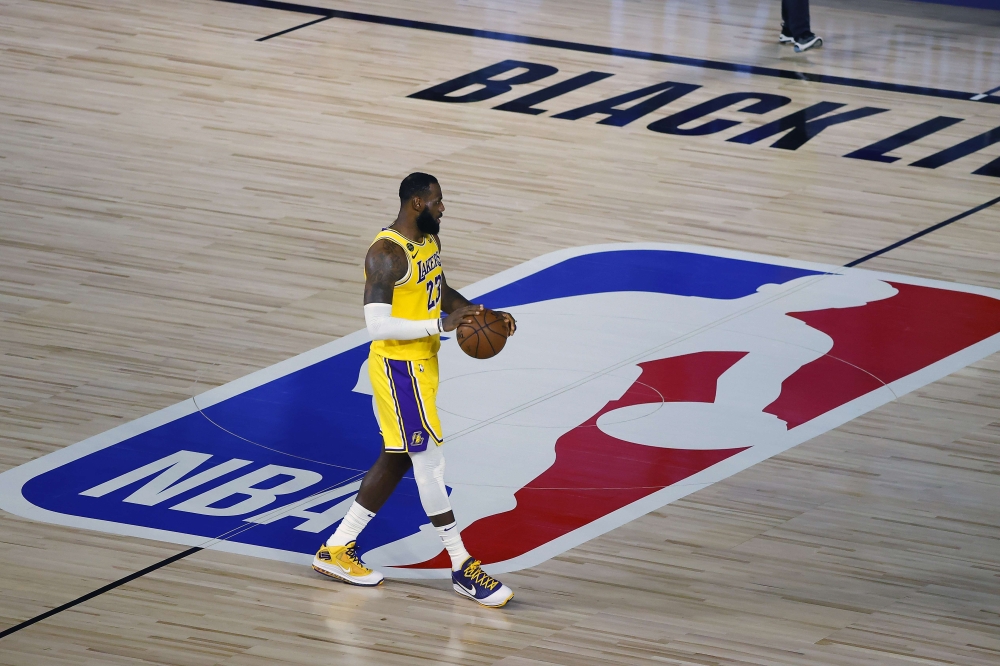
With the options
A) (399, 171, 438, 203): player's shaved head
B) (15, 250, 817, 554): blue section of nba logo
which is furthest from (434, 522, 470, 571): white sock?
(399, 171, 438, 203): player's shaved head

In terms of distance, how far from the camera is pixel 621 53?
536 inches

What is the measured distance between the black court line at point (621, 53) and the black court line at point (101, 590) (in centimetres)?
843

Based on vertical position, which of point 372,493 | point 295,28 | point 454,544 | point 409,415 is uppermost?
point 295,28

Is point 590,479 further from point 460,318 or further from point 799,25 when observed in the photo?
point 799,25

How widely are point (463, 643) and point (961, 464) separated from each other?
2686 millimetres

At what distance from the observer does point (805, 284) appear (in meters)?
8.84

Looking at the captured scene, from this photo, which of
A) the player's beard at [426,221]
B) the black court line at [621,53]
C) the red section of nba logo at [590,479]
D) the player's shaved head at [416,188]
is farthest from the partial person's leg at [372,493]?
the black court line at [621,53]

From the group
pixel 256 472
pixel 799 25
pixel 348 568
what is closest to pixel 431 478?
pixel 348 568

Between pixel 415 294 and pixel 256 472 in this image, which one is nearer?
pixel 415 294

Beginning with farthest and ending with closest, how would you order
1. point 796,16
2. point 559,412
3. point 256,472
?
point 796,16 < point 559,412 < point 256,472

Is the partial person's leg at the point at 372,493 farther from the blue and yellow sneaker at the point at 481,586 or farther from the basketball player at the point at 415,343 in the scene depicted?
the blue and yellow sneaker at the point at 481,586

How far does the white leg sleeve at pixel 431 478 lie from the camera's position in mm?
5422

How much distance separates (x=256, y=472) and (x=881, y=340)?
3.43 meters

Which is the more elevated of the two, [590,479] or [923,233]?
[923,233]
